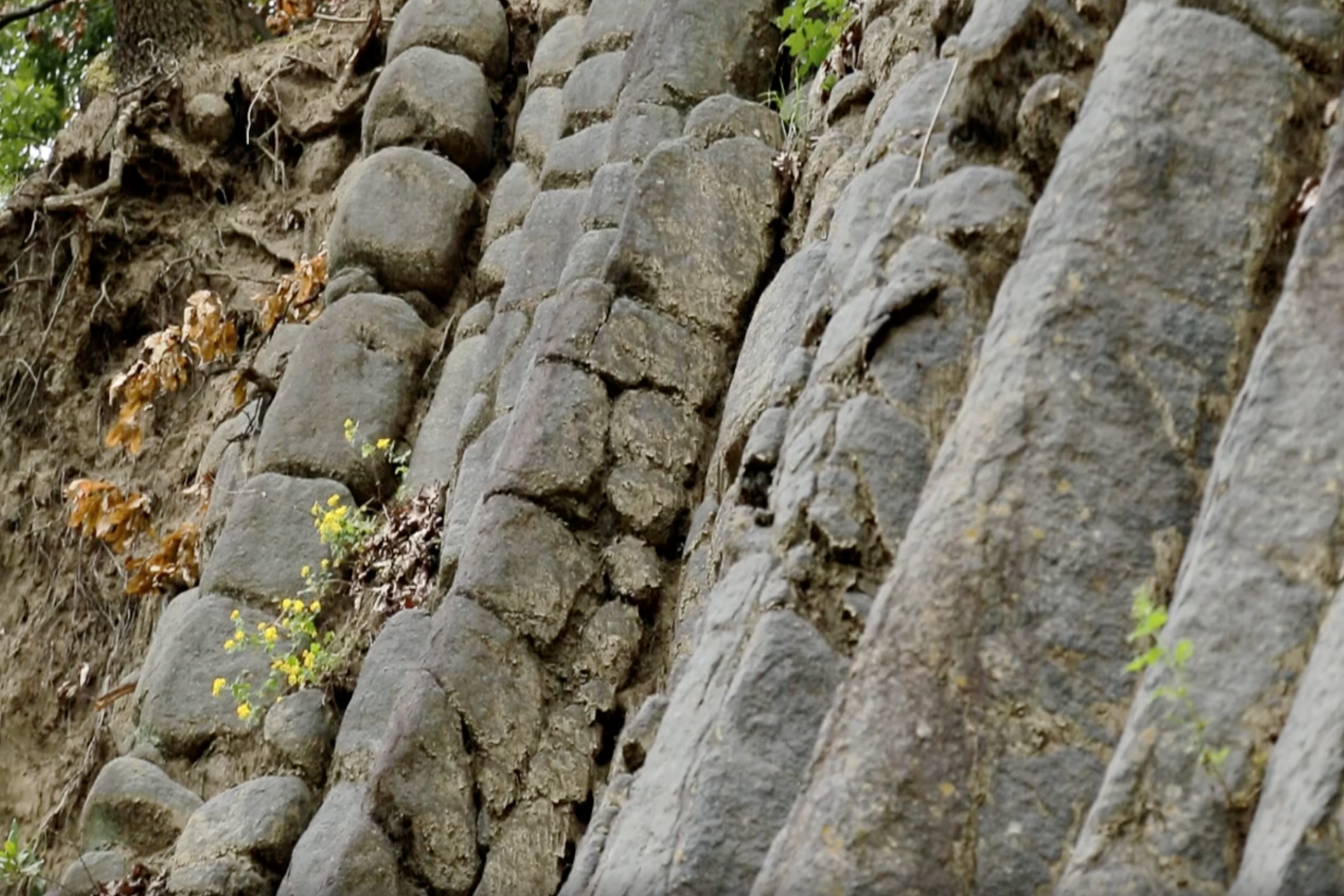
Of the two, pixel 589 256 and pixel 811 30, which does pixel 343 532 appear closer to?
pixel 589 256

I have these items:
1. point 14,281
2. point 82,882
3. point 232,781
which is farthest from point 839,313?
point 14,281

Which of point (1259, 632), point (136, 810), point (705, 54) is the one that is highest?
point (705, 54)

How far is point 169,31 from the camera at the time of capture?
10.2 metres

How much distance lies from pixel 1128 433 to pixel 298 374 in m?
4.89

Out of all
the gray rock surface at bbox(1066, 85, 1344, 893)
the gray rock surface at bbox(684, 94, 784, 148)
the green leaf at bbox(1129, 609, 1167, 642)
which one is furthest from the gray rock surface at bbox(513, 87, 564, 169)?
the green leaf at bbox(1129, 609, 1167, 642)

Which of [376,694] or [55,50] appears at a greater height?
→ [55,50]

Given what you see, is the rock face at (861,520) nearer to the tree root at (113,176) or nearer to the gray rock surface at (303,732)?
the gray rock surface at (303,732)

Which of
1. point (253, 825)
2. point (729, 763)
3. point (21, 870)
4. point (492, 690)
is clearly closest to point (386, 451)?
point (253, 825)

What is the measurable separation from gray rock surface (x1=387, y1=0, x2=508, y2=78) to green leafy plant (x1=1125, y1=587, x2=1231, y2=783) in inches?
260

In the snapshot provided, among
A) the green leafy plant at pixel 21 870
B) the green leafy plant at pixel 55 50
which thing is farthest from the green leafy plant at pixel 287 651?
the green leafy plant at pixel 55 50

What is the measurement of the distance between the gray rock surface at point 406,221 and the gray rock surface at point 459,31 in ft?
2.84

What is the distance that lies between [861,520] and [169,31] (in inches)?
294

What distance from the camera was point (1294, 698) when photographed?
9.83 ft

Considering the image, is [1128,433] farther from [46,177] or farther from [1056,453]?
[46,177]
